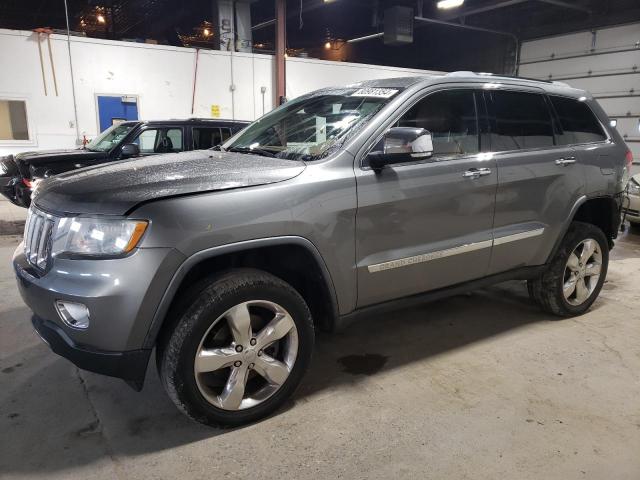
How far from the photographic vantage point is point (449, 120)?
316 cm

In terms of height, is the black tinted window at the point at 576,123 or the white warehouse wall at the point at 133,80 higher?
the white warehouse wall at the point at 133,80

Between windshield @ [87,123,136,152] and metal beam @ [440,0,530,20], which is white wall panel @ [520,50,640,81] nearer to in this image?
metal beam @ [440,0,530,20]

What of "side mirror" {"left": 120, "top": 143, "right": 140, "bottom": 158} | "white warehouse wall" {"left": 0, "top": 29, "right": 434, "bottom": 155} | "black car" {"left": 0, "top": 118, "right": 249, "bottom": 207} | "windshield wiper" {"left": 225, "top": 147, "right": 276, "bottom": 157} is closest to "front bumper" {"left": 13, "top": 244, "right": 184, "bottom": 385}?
"windshield wiper" {"left": 225, "top": 147, "right": 276, "bottom": 157}

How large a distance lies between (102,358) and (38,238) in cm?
74

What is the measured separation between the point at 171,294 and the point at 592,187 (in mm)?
3268

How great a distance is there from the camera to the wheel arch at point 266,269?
220 centimetres

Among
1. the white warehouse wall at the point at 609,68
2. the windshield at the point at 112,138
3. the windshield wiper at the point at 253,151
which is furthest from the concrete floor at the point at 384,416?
the white warehouse wall at the point at 609,68

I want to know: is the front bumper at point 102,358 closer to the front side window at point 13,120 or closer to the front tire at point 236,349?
the front tire at point 236,349

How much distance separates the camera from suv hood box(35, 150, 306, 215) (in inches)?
85.3

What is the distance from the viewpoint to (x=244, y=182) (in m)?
2.35

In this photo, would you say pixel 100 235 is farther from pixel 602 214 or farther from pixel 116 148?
pixel 116 148

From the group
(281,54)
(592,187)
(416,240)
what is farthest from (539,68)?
(416,240)

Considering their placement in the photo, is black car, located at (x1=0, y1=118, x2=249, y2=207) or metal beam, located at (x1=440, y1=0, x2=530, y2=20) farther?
metal beam, located at (x1=440, y1=0, x2=530, y2=20)

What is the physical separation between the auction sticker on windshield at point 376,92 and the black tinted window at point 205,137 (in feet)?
15.2
